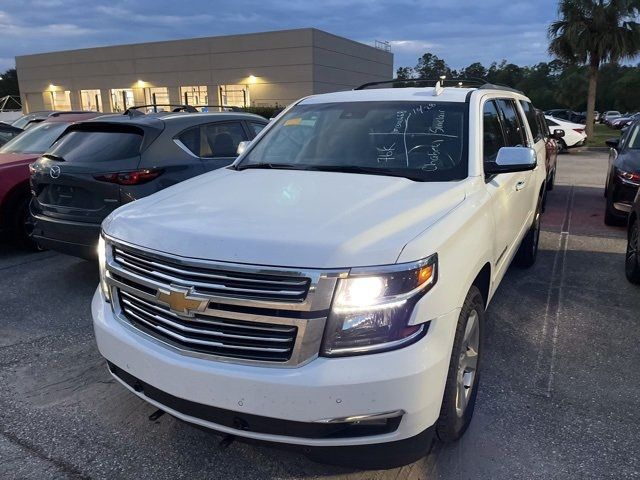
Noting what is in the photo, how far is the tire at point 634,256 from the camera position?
5.14 m

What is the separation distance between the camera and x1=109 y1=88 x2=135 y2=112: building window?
4594 cm

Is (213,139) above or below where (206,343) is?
above

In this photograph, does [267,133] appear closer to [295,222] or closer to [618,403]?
[295,222]

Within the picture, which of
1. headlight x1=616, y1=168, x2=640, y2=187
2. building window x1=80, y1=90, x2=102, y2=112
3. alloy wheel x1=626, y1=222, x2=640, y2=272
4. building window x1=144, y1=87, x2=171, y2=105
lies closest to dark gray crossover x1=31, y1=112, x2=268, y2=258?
alloy wheel x1=626, y1=222, x2=640, y2=272

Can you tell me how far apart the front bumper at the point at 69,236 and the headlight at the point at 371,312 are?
3419 mm

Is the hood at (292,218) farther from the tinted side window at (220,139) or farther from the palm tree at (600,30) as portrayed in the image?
the palm tree at (600,30)

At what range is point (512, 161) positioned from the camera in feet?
11.0

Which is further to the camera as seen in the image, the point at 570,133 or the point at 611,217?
the point at 570,133

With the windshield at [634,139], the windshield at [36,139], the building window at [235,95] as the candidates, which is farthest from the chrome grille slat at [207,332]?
the building window at [235,95]

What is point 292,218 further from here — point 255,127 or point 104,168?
point 255,127

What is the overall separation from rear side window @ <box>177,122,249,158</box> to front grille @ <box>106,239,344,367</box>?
11.0 ft

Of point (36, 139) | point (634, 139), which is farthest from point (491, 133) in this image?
point (36, 139)

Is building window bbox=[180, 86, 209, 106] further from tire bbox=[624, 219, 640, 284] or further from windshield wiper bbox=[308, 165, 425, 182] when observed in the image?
windshield wiper bbox=[308, 165, 425, 182]

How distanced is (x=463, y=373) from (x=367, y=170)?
53.7 inches
